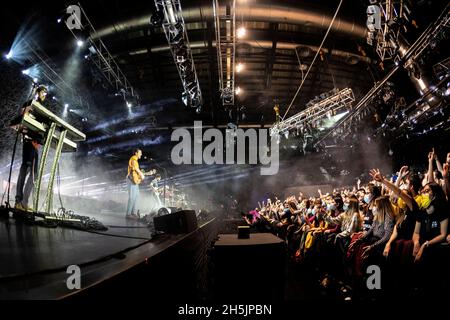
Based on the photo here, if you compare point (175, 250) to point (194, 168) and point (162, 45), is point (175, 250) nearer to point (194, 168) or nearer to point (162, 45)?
point (162, 45)

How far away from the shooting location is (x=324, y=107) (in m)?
8.96

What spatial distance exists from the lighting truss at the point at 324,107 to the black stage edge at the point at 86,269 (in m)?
7.71

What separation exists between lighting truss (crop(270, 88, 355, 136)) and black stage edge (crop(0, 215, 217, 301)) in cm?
771

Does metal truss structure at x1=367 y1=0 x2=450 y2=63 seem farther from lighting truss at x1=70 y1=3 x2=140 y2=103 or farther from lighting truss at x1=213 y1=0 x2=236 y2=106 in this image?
lighting truss at x1=70 y1=3 x2=140 y2=103

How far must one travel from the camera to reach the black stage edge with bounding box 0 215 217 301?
3.54 feet

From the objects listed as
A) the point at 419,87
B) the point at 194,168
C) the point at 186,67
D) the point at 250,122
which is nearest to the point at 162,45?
the point at 186,67

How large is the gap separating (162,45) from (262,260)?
804 cm

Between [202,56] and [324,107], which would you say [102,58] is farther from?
[324,107]

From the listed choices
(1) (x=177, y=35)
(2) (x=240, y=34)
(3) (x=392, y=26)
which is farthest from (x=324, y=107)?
(1) (x=177, y=35)

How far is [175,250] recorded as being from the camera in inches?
96.4

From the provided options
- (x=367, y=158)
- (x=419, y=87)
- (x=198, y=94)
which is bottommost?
(x=367, y=158)

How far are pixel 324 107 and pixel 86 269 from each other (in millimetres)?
9087

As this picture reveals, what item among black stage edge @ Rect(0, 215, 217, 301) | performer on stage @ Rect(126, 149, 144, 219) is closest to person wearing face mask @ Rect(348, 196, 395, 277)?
black stage edge @ Rect(0, 215, 217, 301)

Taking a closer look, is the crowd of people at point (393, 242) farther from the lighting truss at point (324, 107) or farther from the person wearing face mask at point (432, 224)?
the lighting truss at point (324, 107)
